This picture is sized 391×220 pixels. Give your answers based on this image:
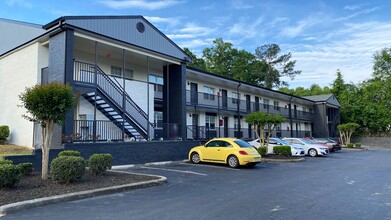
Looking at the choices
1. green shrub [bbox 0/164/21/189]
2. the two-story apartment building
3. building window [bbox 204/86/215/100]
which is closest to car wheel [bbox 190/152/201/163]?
the two-story apartment building

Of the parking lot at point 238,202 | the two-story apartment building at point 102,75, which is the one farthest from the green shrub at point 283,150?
the parking lot at point 238,202

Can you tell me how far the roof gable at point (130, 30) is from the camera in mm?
14680

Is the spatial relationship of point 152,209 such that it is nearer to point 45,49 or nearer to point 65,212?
point 65,212

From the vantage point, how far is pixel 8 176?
304 inches

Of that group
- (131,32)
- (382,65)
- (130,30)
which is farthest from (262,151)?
(382,65)

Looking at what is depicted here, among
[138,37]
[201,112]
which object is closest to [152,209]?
[138,37]

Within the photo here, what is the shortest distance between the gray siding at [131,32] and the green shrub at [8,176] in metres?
8.03

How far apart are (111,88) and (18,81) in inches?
201

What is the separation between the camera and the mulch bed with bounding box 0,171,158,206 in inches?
286

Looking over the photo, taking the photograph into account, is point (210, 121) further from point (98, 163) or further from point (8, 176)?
point (8, 176)

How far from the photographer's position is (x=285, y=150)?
20812 millimetres

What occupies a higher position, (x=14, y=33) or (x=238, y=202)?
(x=14, y=33)

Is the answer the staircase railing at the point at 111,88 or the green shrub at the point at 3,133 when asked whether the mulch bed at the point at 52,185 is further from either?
the green shrub at the point at 3,133

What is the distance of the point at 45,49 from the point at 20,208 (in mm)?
11556
